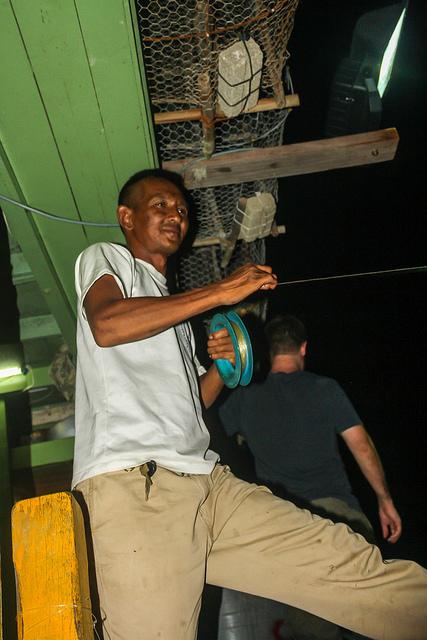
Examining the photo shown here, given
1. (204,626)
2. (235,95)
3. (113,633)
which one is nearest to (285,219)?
(235,95)

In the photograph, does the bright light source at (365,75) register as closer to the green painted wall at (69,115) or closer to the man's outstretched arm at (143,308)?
the green painted wall at (69,115)

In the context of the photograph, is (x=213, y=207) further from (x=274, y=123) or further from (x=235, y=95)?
(x=235, y=95)

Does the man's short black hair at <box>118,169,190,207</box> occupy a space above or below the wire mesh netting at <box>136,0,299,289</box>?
below

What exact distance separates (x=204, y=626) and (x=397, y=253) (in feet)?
49.3

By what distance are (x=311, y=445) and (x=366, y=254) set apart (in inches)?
554

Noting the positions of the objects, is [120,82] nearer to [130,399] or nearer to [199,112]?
[199,112]

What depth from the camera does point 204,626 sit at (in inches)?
147

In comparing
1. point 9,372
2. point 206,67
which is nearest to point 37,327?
point 9,372

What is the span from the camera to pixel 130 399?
247 centimetres

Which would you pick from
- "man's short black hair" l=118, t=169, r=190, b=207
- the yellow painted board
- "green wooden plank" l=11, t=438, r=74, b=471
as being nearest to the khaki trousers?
the yellow painted board

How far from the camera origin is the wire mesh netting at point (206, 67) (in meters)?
3.13

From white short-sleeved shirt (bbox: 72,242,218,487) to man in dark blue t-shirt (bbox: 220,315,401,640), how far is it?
144 cm

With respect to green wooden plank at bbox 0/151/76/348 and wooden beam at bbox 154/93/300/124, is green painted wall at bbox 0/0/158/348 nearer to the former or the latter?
green wooden plank at bbox 0/151/76/348

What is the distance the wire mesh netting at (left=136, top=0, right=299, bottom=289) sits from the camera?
3.13 metres
